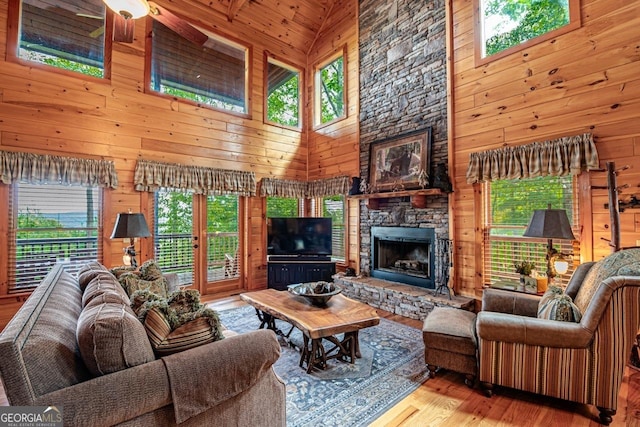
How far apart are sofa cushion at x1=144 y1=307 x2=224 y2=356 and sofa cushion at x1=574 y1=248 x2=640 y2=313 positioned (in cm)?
258

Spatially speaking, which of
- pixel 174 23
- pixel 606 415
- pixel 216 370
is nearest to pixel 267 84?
pixel 174 23

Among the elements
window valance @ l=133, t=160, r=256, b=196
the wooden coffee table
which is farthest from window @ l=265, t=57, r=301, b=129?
the wooden coffee table

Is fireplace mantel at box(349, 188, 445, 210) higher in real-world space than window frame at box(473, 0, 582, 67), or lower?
lower

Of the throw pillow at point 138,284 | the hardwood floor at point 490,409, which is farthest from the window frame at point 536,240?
the throw pillow at point 138,284

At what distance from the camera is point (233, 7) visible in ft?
17.5

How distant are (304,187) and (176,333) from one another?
4957mm

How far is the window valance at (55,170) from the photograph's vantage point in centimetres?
354

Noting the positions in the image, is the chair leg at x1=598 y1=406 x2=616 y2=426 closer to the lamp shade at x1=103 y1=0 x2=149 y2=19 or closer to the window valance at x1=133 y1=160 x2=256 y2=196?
the lamp shade at x1=103 y1=0 x2=149 y2=19

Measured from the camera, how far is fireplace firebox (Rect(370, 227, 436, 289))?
4402 millimetres

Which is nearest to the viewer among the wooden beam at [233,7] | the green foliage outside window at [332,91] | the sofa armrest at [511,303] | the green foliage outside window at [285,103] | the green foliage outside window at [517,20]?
the sofa armrest at [511,303]

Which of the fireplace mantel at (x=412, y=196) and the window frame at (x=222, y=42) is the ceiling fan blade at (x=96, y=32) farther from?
the fireplace mantel at (x=412, y=196)

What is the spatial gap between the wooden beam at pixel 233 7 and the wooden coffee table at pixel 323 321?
5.05 metres

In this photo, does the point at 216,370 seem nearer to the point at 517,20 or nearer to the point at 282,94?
the point at 517,20

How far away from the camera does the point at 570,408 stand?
2.14m
